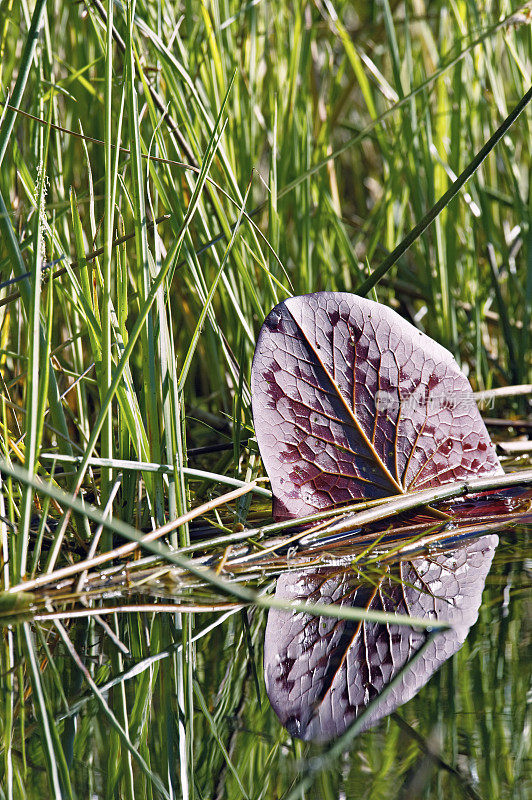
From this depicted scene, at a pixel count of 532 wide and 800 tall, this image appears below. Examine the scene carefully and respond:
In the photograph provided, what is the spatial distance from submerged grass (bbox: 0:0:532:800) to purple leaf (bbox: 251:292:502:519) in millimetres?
61

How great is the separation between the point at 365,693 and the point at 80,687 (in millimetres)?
200

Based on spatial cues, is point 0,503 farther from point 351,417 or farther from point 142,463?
point 351,417

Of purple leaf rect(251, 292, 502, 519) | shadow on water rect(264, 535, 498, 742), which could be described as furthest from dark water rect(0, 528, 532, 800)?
purple leaf rect(251, 292, 502, 519)

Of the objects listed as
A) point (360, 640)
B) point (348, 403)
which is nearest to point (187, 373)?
point (348, 403)

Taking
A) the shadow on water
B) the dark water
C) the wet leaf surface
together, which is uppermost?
the wet leaf surface

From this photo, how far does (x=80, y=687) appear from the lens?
54 cm

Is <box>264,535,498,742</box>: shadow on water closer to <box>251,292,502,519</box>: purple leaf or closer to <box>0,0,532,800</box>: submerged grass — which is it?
<box>0,0,532,800</box>: submerged grass

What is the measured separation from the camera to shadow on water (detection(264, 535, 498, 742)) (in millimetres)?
492

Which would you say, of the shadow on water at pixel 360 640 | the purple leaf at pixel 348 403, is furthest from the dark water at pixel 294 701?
the purple leaf at pixel 348 403

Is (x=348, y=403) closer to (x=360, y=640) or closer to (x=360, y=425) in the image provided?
(x=360, y=425)

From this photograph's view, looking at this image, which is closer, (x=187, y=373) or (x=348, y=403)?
(x=348, y=403)

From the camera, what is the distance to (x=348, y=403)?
901mm

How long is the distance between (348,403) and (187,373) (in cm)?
24

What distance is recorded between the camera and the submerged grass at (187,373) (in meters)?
0.44
